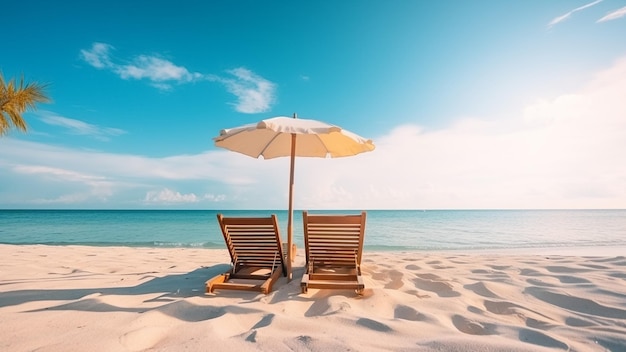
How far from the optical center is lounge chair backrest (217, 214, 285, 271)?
4.06m

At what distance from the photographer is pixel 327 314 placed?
2.72 meters

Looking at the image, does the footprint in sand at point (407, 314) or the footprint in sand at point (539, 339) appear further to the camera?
the footprint in sand at point (407, 314)

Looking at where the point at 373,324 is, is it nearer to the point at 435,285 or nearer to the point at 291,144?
the point at 435,285

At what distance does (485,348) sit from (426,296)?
1396mm

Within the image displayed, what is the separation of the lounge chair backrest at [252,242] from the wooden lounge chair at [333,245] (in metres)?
0.45

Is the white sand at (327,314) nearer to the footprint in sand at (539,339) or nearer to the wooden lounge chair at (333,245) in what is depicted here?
the footprint in sand at (539,339)

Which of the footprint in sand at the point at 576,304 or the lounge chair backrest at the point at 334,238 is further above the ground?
the lounge chair backrest at the point at 334,238

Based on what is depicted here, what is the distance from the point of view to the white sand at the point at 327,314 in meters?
2.05

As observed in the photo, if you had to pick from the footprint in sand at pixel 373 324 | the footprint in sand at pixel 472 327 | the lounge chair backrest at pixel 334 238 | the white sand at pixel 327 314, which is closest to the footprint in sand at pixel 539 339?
the white sand at pixel 327 314

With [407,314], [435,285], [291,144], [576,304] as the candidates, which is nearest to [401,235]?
[435,285]

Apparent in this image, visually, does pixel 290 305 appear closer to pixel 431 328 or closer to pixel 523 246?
pixel 431 328

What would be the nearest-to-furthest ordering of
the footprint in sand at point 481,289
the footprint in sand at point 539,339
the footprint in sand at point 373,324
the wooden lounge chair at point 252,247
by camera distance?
the footprint in sand at point 539,339, the footprint in sand at point 373,324, the footprint in sand at point 481,289, the wooden lounge chair at point 252,247

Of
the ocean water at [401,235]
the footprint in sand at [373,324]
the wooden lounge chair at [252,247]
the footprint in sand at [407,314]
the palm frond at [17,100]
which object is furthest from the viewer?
the ocean water at [401,235]

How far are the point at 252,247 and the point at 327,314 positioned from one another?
1.85m
